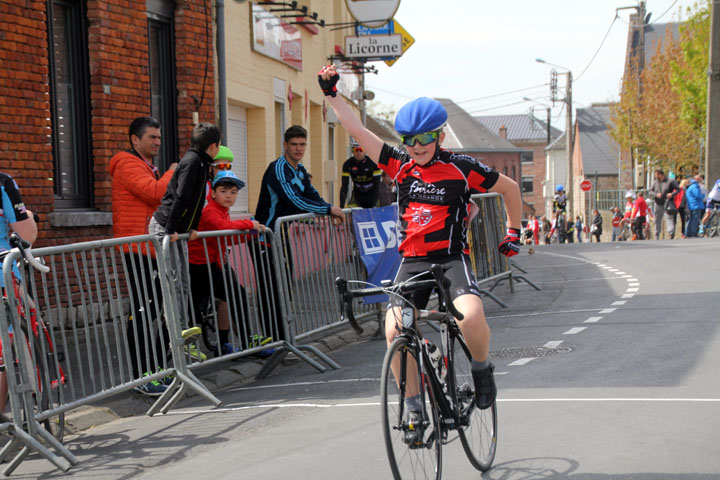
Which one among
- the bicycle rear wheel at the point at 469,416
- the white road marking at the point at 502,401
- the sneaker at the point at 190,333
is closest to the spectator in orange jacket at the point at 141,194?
the sneaker at the point at 190,333

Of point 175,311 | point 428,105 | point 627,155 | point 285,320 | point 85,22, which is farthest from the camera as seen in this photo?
point 627,155

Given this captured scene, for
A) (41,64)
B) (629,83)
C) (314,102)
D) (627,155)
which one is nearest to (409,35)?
(314,102)

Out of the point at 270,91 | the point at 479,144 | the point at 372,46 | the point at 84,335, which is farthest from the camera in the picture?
the point at 479,144

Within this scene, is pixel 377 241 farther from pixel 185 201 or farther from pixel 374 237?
pixel 185 201

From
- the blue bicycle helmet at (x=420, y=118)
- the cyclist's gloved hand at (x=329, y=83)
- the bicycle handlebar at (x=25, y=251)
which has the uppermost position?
the cyclist's gloved hand at (x=329, y=83)

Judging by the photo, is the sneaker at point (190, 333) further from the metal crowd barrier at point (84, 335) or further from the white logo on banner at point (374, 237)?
the white logo on banner at point (374, 237)

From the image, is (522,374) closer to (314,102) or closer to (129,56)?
(129,56)

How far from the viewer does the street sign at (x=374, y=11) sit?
17719 mm

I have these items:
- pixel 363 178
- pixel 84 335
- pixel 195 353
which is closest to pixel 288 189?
pixel 195 353

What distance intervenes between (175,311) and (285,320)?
1.54 m

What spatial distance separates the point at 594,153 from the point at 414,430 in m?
91.4

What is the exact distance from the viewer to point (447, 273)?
16.7 feet

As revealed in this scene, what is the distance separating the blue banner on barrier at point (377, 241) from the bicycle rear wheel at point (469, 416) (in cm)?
496

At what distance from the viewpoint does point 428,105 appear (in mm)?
5078
